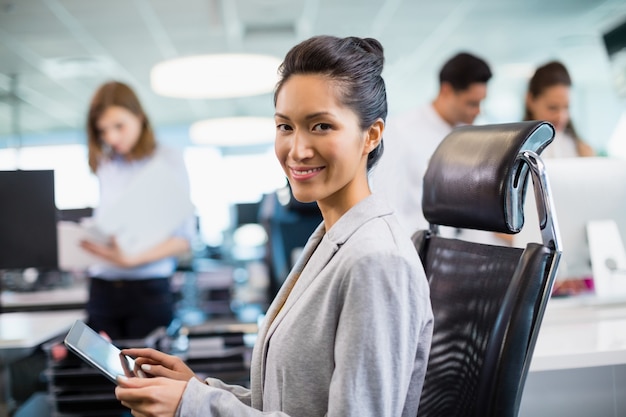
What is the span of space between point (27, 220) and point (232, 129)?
666 cm

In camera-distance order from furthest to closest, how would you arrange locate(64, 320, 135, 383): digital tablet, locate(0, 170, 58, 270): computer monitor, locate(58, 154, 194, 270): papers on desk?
locate(58, 154, 194, 270): papers on desk < locate(0, 170, 58, 270): computer monitor < locate(64, 320, 135, 383): digital tablet

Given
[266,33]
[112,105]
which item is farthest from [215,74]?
[112,105]

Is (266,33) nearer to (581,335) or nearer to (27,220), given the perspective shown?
(27,220)

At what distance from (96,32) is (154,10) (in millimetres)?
907

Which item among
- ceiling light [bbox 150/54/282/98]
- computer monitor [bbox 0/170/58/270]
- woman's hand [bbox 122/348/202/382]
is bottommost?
woman's hand [bbox 122/348/202/382]

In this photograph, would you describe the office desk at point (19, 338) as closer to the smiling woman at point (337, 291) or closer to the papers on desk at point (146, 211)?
the papers on desk at point (146, 211)

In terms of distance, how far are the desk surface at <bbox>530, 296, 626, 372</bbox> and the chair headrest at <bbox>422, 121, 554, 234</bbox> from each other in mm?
421

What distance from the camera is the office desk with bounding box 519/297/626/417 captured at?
54.3 inches

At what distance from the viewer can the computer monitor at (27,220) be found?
2.01m

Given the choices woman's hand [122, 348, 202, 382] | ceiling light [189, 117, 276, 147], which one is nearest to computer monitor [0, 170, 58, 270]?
woman's hand [122, 348, 202, 382]

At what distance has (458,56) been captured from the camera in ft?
8.81

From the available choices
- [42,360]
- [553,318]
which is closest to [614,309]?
[553,318]

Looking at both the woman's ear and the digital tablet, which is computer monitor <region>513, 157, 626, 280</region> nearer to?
the woman's ear

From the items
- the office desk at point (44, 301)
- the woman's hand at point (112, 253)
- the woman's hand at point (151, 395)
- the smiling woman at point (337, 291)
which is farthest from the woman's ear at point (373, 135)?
the office desk at point (44, 301)
